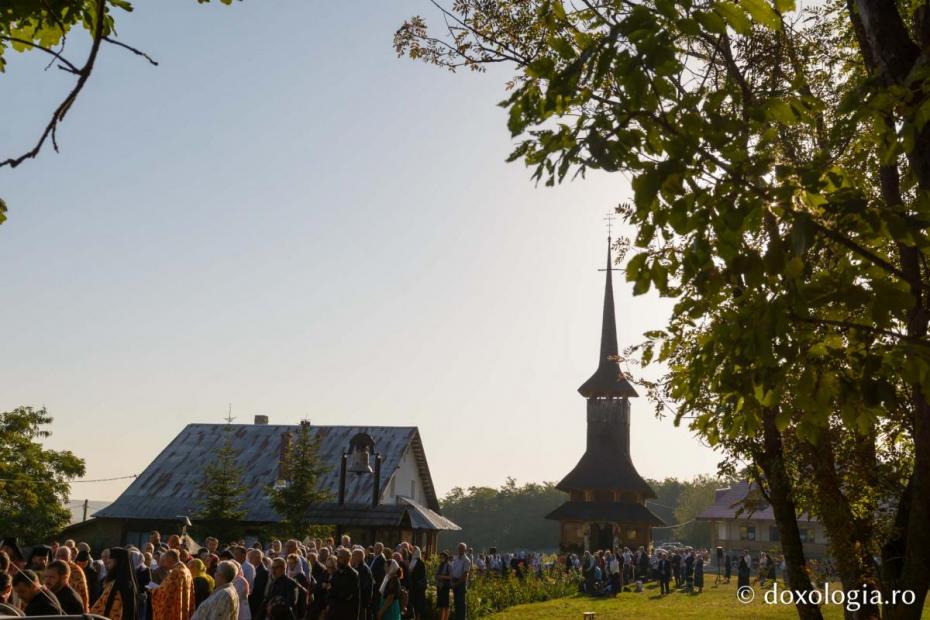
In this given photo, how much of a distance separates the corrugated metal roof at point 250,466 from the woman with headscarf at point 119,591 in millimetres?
30850

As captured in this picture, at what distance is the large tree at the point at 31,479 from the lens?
45969 mm

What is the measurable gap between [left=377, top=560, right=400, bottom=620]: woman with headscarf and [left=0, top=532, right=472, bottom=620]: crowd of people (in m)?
0.02

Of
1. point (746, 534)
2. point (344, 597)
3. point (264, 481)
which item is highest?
point (264, 481)

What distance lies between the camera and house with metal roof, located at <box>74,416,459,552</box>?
44.4 meters

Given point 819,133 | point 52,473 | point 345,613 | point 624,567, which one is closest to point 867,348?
point 819,133

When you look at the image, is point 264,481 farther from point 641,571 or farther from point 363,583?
point 363,583

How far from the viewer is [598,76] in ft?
13.7

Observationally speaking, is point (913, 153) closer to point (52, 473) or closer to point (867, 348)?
point (867, 348)

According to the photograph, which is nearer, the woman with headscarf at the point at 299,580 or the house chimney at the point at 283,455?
the woman with headscarf at the point at 299,580

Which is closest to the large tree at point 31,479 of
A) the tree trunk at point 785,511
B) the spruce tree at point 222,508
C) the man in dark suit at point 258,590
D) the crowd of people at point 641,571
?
the spruce tree at point 222,508

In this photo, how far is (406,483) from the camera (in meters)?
49.7

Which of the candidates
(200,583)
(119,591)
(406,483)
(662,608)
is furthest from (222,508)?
(119,591)

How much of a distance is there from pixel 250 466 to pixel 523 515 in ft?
281

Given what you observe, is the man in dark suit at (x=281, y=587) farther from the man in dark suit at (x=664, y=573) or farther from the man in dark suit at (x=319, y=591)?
the man in dark suit at (x=664, y=573)
